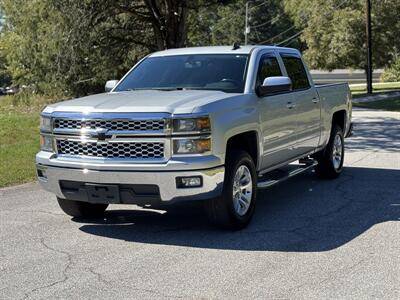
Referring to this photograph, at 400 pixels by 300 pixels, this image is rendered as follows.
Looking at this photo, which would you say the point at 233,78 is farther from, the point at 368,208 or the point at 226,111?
the point at 368,208

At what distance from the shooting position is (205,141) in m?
5.92

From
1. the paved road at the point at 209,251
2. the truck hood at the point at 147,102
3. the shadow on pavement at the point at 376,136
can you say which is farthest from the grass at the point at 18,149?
the shadow on pavement at the point at 376,136

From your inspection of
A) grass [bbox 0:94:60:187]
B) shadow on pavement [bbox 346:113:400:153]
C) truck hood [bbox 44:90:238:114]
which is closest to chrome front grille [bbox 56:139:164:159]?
truck hood [bbox 44:90:238:114]

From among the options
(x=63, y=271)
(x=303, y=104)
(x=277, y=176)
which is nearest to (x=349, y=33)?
(x=303, y=104)

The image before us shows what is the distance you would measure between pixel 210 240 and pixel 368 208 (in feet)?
7.88

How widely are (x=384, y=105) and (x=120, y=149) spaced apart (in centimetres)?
2274

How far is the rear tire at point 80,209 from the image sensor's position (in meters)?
7.00

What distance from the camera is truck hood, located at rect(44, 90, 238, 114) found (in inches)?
233

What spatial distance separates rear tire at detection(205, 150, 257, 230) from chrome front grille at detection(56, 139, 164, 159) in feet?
2.57

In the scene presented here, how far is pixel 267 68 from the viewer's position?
25.0 ft

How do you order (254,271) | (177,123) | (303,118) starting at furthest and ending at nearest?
(303,118) → (177,123) → (254,271)

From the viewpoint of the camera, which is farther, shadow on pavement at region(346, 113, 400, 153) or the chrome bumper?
shadow on pavement at region(346, 113, 400, 153)

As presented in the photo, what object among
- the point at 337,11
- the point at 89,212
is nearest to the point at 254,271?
the point at 89,212

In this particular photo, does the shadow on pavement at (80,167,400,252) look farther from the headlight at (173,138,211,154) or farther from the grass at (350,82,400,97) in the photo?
the grass at (350,82,400,97)
